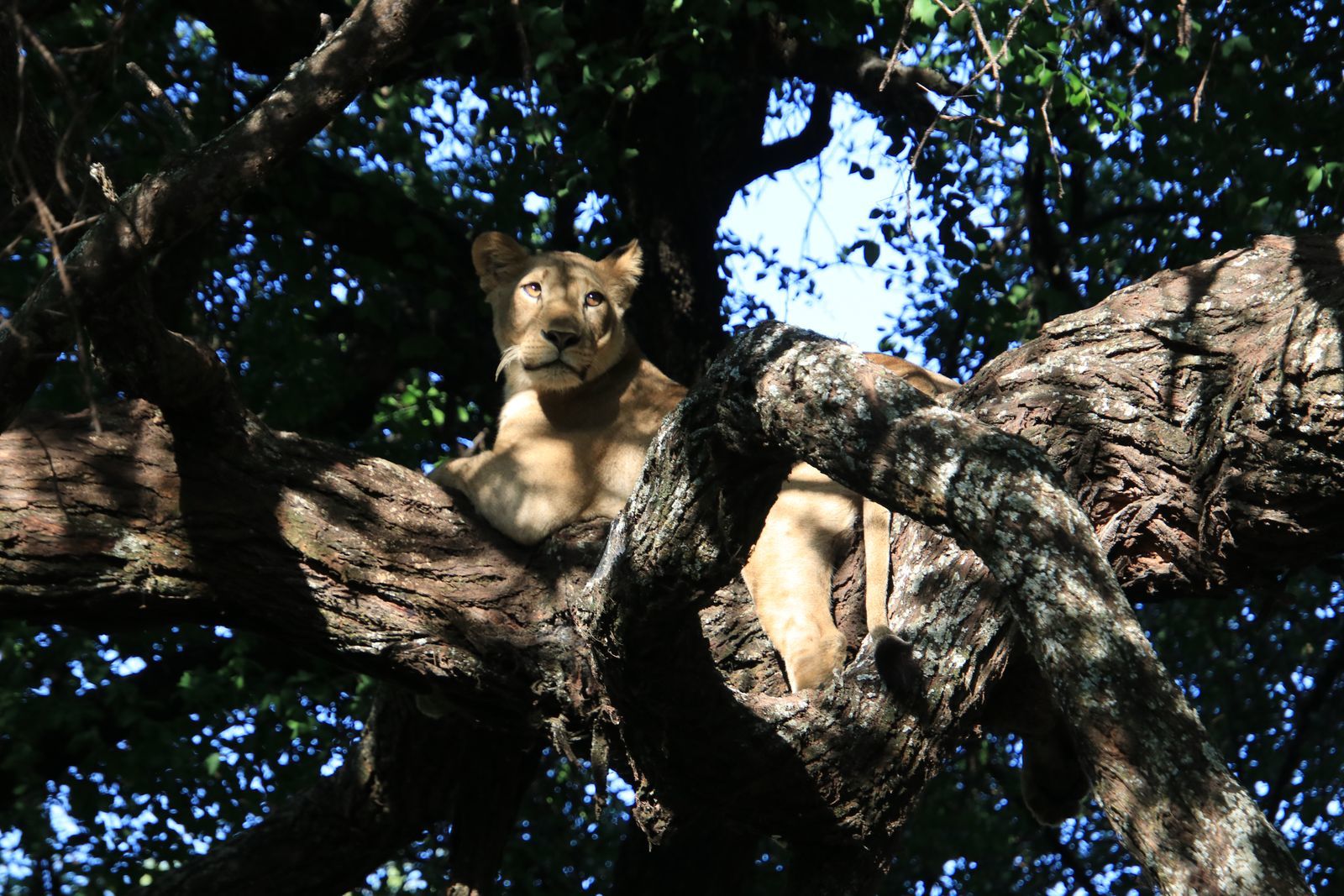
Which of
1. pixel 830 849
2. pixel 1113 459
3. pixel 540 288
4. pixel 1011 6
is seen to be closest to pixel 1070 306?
pixel 1011 6

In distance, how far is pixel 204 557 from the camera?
4.44 meters

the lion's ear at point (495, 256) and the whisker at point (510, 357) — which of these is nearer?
the whisker at point (510, 357)

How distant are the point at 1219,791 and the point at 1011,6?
17.3ft

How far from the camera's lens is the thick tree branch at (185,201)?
3547 millimetres

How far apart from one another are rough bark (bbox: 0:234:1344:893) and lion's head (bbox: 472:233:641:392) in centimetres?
121

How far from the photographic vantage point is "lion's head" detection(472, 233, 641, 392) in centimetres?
606

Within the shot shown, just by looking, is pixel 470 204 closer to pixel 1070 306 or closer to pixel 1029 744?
pixel 1070 306

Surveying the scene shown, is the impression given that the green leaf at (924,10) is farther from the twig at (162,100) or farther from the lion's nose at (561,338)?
the twig at (162,100)

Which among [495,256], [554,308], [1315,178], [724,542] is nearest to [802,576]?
[724,542]

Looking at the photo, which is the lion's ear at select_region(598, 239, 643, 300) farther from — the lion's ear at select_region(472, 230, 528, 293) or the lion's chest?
the lion's chest

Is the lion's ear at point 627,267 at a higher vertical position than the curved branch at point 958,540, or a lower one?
higher

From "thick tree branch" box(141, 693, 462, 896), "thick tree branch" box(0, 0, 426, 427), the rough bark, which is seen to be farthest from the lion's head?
"thick tree branch" box(0, 0, 426, 427)

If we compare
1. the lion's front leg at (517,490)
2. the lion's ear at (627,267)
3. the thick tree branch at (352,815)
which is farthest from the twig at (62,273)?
the lion's ear at (627,267)

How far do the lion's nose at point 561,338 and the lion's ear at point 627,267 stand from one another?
2.36 feet
